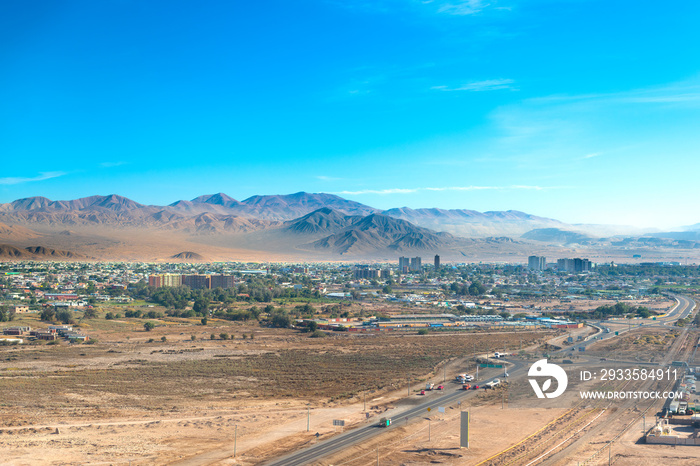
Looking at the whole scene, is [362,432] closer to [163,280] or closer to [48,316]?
[48,316]

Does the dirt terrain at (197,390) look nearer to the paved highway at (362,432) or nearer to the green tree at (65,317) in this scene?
the paved highway at (362,432)

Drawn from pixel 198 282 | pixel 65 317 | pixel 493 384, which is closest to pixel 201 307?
pixel 65 317

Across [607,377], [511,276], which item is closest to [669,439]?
[607,377]

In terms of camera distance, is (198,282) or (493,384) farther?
(198,282)

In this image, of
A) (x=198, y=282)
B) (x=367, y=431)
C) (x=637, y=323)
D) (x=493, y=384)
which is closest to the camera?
(x=367, y=431)

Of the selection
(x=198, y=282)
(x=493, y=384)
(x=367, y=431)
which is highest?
(x=198, y=282)

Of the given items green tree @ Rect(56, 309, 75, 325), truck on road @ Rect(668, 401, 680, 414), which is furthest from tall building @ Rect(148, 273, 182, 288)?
truck on road @ Rect(668, 401, 680, 414)

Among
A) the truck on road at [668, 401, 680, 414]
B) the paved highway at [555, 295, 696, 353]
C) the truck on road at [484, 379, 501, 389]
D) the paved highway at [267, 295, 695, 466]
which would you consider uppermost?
the truck on road at [668, 401, 680, 414]

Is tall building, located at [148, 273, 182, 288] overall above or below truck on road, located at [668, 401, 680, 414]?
above

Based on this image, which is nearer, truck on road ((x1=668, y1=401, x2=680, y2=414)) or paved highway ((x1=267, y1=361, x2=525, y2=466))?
paved highway ((x1=267, y1=361, x2=525, y2=466))

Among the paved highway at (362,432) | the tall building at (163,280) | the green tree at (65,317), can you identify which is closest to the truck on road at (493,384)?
the paved highway at (362,432)

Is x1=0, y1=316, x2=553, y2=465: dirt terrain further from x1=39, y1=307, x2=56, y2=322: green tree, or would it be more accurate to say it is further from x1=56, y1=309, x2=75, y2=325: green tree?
x1=39, y1=307, x2=56, y2=322: green tree
